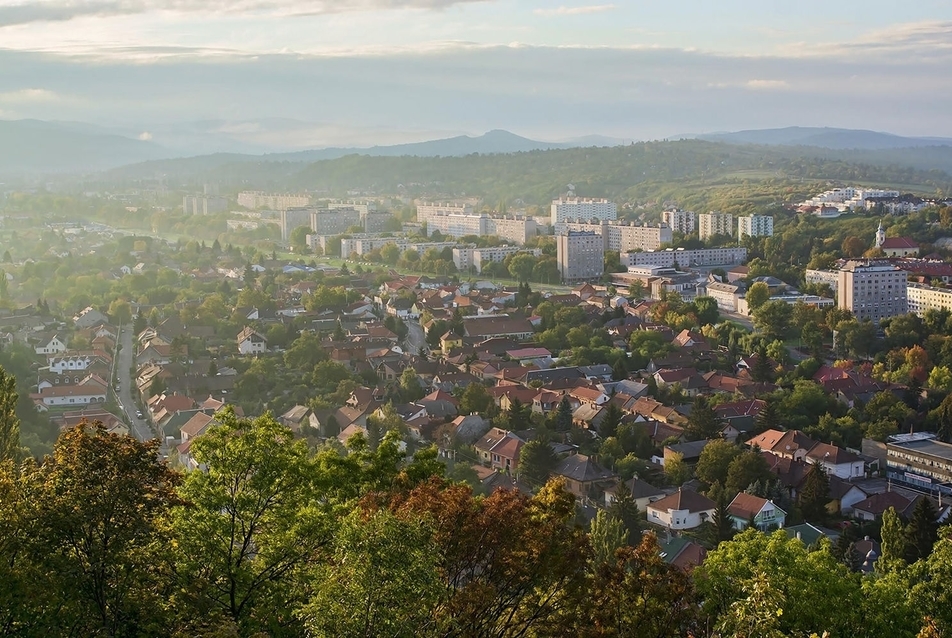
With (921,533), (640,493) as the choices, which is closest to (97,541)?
(921,533)

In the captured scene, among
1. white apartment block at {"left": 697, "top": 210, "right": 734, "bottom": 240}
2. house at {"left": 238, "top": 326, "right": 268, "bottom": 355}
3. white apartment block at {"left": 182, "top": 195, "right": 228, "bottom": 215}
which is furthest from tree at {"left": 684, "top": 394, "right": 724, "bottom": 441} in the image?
white apartment block at {"left": 182, "top": 195, "right": 228, "bottom": 215}

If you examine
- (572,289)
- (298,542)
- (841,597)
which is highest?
(298,542)

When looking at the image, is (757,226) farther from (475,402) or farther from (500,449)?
(500,449)

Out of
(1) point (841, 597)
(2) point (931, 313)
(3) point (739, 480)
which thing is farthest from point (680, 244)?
(1) point (841, 597)

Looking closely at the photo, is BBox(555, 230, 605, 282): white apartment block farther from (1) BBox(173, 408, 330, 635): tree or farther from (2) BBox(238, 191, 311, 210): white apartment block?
(1) BBox(173, 408, 330, 635): tree

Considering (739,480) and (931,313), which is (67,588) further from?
(931,313)
